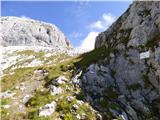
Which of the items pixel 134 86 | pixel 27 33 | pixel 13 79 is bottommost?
pixel 134 86

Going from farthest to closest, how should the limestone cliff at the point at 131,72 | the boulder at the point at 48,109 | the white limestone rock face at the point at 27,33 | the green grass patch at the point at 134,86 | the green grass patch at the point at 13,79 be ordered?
the white limestone rock face at the point at 27,33, the green grass patch at the point at 13,79, the green grass patch at the point at 134,86, the limestone cliff at the point at 131,72, the boulder at the point at 48,109

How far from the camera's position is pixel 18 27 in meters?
173

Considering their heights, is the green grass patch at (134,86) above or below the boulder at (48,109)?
above

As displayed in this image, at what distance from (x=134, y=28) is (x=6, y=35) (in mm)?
133885

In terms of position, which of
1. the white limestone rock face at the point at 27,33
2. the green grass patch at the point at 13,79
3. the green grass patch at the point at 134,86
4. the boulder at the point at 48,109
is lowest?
the boulder at the point at 48,109

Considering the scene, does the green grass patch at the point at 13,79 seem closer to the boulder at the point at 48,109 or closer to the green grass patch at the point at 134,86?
the boulder at the point at 48,109

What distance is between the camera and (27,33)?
169 m

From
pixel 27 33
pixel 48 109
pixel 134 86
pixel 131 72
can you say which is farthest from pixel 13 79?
pixel 27 33

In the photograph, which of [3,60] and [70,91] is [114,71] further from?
[3,60]

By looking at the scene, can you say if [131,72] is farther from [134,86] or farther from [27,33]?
[27,33]

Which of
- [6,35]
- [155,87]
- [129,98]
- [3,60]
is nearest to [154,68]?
[155,87]

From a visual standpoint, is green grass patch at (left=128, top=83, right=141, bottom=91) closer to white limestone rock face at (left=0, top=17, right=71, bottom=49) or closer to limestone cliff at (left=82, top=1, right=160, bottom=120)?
limestone cliff at (left=82, top=1, right=160, bottom=120)

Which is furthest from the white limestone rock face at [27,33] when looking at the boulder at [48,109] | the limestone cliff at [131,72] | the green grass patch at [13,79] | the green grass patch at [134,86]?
the boulder at [48,109]

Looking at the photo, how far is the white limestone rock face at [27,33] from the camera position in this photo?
164250 mm
